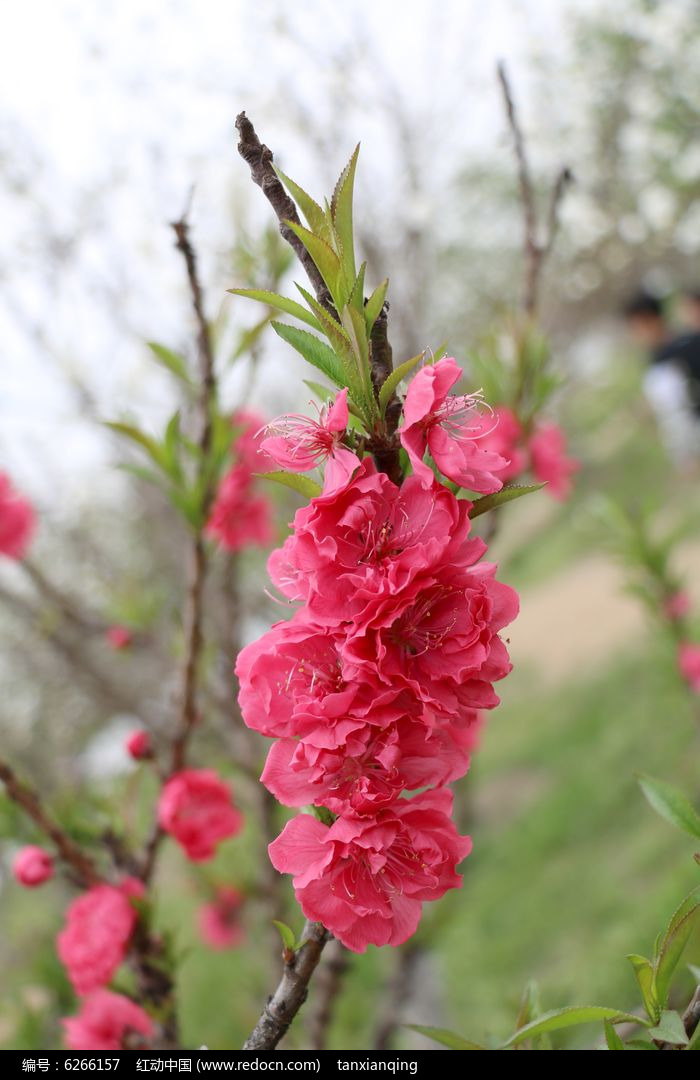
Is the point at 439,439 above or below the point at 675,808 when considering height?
above

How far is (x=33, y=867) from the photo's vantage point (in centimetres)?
133

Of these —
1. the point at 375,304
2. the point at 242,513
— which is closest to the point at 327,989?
the point at 242,513

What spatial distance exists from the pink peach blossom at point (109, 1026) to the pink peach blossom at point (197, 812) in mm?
240

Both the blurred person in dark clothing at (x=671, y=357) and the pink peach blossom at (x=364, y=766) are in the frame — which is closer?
the pink peach blossom at (x=364, y=766)

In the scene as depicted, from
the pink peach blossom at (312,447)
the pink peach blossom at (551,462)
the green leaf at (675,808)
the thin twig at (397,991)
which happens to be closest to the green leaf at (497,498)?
the pink peach blossom at (312,447)

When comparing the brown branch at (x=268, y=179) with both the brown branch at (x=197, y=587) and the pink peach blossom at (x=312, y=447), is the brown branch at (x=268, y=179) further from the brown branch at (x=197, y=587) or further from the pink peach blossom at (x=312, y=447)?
the brown branch at (x=197, y=587)

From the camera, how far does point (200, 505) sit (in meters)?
1.36

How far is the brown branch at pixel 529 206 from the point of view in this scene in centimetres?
155

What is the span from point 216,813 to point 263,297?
0.91 metres

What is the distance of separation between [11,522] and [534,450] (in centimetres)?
121

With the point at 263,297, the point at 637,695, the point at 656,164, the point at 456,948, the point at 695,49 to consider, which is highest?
the point at 263,297

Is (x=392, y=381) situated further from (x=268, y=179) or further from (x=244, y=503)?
(x=244, y=503)
